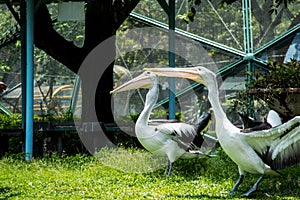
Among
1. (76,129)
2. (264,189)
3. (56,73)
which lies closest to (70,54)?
(76,129)

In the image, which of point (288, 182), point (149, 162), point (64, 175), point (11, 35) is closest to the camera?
point (288, 182)

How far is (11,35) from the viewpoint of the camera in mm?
14312

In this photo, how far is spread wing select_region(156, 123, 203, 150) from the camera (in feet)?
24.8

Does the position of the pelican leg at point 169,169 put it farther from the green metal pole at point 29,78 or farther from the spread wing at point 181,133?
the green metal pole at point 29,78

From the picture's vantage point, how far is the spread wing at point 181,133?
24.8 ft

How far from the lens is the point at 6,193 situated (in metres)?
6.15

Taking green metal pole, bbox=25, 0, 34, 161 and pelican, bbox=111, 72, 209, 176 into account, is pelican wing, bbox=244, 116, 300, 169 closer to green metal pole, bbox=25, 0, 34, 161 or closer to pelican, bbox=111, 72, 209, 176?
pelican, bbox=111, 72, 209, 176

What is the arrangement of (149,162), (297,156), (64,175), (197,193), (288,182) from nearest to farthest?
(297,156) < (197,193) < (288,182) < (64,175) < (149,162)

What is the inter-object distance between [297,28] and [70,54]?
215 inches

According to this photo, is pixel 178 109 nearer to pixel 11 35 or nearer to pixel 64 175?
pixel 11 35

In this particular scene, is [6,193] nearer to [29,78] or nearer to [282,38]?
[29,78]

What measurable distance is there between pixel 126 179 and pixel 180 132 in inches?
38.7

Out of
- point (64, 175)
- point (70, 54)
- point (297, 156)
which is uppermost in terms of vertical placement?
point (70, 54)

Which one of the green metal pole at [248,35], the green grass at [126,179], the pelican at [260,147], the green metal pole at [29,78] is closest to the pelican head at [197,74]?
the pelican at [260,147]
